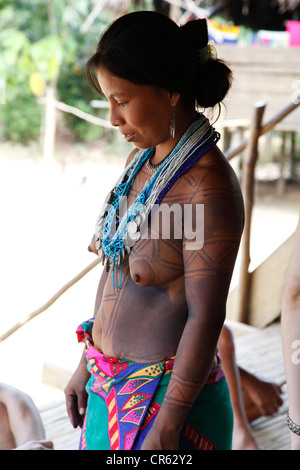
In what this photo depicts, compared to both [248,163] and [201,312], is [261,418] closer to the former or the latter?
[248,163]

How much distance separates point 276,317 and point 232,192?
315cm

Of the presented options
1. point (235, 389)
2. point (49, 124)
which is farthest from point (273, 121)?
point (49, 124)

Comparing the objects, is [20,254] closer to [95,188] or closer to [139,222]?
[95,188]

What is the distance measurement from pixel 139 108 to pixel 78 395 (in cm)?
86

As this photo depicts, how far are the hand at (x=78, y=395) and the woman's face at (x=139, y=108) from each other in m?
0.71

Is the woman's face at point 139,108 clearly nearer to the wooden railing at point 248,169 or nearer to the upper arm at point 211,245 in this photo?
the upper arm at point 211,245

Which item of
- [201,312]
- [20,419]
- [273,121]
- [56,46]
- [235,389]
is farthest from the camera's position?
[56,46]

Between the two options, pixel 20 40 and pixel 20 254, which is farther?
pixel 20 40

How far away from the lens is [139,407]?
4.78 ft

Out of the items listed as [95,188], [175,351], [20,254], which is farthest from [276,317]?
[95,188]

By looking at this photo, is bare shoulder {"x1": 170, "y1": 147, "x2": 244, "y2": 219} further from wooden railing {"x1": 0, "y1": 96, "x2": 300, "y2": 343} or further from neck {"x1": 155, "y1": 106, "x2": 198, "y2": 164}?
wooden railing {"x1": 0, "y1": 96, "x2": 300, "y2": 343}

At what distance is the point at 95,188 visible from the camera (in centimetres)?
1102

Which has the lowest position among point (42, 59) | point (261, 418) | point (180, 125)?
point (261, 418)

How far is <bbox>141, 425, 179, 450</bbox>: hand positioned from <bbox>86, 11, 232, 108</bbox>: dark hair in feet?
2.57
